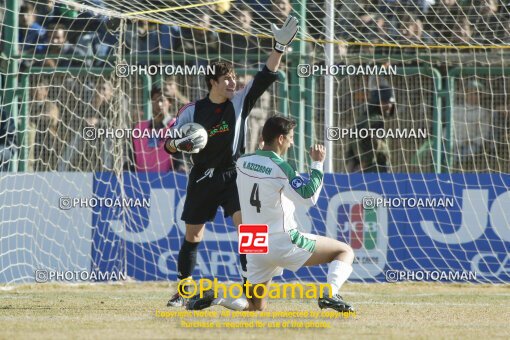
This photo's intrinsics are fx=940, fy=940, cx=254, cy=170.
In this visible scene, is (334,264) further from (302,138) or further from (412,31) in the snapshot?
(412,31)

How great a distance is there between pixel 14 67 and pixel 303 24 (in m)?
3.61

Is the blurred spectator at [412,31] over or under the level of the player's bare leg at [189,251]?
over

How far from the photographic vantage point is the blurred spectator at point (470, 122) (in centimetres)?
1220

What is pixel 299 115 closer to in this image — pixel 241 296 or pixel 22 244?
pixel 22 244

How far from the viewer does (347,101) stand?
12.4 m

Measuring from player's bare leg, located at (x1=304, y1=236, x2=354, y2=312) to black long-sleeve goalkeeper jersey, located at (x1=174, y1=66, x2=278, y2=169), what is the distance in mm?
1499

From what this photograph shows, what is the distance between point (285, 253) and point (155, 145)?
4.92m

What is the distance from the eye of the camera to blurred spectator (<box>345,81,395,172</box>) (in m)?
12.2

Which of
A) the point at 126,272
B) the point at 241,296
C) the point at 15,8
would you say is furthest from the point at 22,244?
the point at 241,296

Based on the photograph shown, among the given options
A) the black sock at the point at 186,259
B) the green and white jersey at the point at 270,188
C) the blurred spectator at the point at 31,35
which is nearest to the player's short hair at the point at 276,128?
the green and white jersey at the point at 270,188

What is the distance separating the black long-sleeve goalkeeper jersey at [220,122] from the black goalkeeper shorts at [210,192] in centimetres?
8

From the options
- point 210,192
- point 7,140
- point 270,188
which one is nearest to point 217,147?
point 210,192

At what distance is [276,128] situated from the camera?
24.6 ft

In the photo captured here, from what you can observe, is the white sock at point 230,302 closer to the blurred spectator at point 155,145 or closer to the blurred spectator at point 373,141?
the blurred spectator at point 155,145
